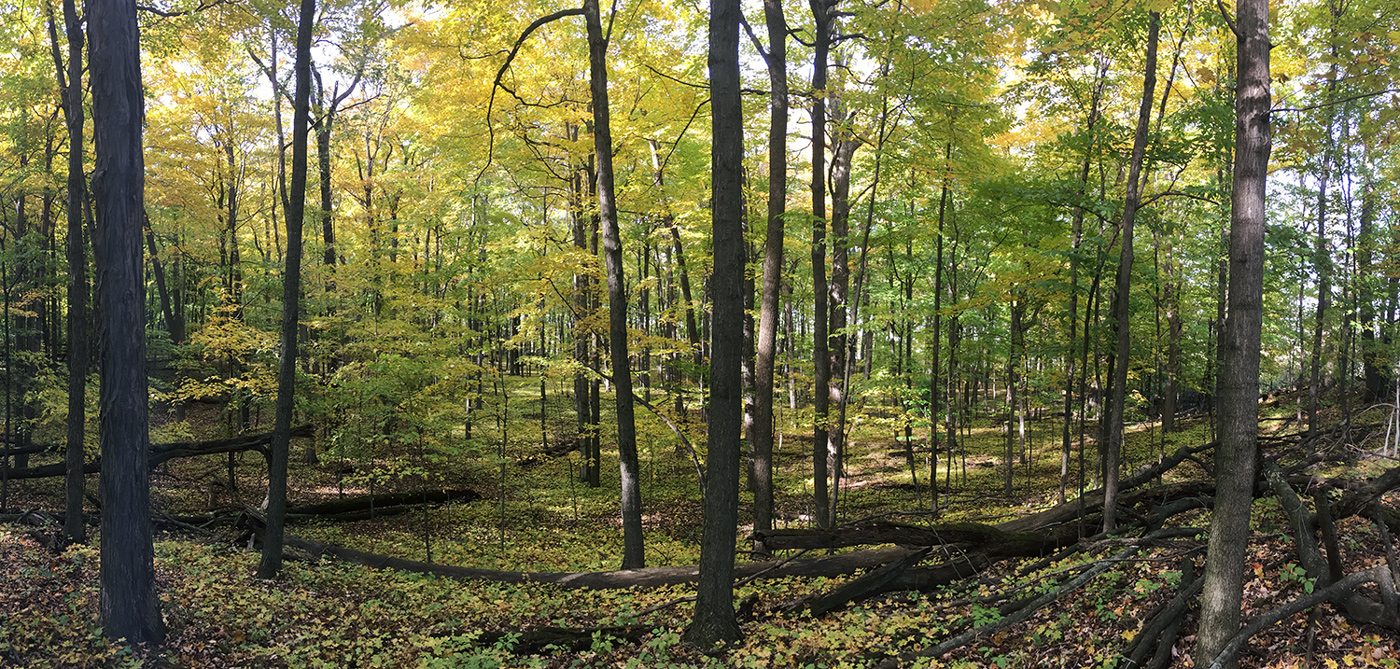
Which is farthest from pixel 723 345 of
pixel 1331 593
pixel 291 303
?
pixel 291 303

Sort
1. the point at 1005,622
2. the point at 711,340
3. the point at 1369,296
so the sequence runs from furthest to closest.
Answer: the point at 1369,296 → the point at 711,340 → the point at 1005,622

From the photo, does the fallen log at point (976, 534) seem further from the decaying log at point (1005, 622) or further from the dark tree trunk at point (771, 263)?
the dark tree trunk at point (771, 263)

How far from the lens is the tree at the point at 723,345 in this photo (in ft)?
19.7

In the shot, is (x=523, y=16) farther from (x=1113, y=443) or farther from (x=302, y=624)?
(x=1113, y=443)

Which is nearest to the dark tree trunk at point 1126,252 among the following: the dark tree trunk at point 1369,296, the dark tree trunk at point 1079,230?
the dark tree trunk at point 1079,230

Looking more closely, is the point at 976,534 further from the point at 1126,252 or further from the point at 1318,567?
the point at 1126,252

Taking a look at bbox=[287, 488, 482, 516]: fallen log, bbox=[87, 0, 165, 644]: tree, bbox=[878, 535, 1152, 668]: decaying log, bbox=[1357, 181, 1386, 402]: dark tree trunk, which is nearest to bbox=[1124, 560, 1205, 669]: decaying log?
bbox=[878, 535, 1152, 668]: decaying log

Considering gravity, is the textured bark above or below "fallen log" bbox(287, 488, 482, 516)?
above

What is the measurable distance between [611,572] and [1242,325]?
319 inches

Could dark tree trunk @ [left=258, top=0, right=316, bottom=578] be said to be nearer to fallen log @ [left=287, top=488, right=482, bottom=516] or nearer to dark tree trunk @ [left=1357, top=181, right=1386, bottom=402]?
fallen log @ [left=287, top=488, right=482, bottom=516]

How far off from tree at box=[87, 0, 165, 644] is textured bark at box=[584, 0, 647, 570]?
497 cm

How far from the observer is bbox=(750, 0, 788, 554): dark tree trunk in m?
9.01

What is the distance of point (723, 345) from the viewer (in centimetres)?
604

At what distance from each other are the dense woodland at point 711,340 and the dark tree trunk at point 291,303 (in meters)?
0.08
